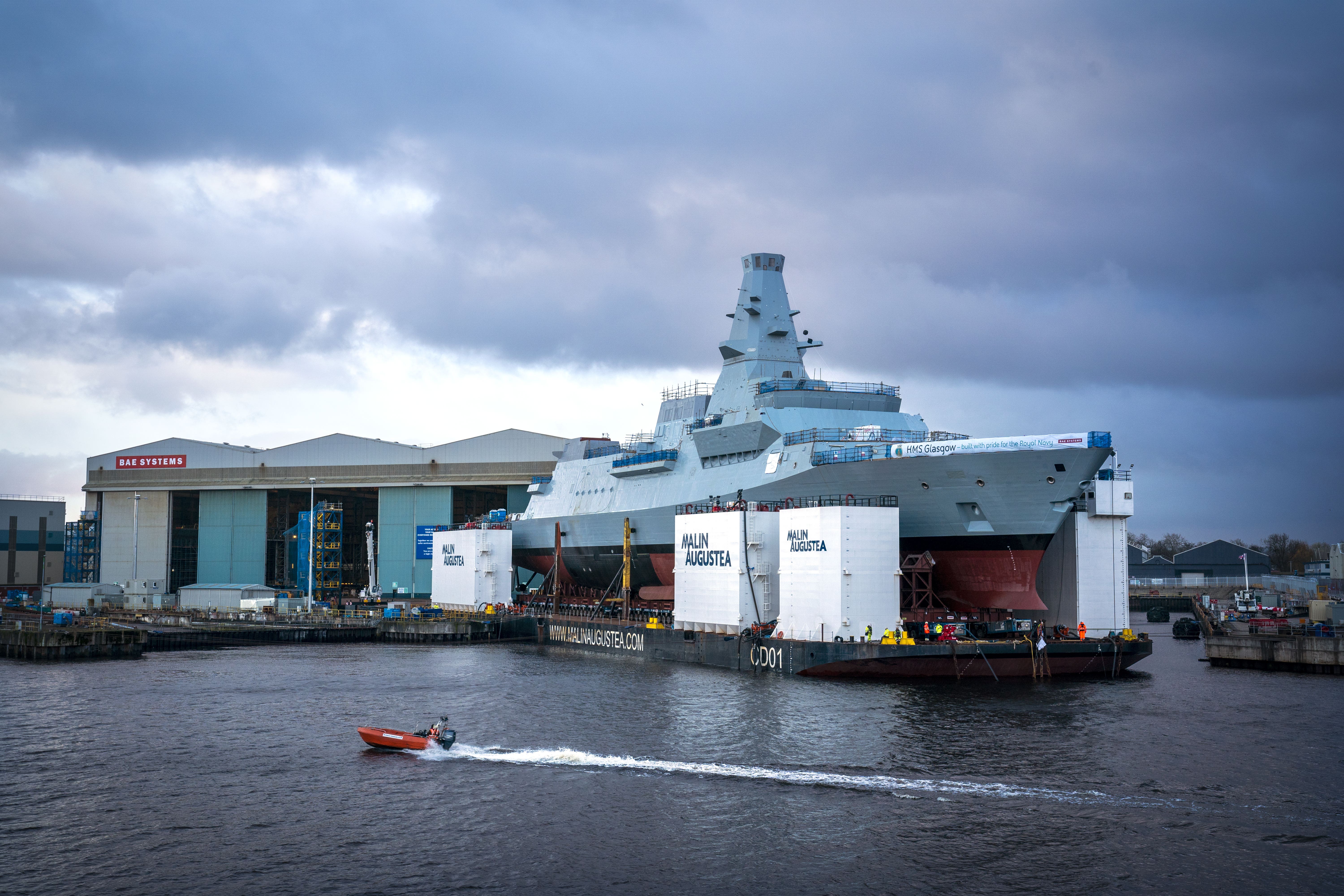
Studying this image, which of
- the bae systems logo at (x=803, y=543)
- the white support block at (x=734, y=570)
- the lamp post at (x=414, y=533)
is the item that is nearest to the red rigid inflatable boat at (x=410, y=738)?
the bae systems logo at (x=803, y=543)

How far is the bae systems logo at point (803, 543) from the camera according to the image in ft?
140

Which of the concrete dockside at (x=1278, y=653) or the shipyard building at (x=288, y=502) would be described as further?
the shipyard building at (x=288, y=502)

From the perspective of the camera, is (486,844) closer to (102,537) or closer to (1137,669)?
(1137,669)

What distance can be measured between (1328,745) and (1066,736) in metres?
6.90

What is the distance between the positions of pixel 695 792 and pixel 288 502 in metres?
85.5

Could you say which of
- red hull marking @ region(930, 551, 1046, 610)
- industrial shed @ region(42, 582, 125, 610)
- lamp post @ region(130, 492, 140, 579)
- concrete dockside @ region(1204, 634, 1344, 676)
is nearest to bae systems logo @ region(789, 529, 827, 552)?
red hull marking @ region(930, 551, 1046, 610)

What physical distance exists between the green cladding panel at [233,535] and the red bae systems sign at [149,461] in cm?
345

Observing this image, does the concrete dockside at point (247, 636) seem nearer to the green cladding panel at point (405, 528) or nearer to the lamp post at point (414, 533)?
the lamp post at point (414, 533)

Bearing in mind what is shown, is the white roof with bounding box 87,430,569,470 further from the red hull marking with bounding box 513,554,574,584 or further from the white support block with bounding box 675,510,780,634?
the white support block with bounding box 675,510,780,634

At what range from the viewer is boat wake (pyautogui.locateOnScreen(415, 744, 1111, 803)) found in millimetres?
25406

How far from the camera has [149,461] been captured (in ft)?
323

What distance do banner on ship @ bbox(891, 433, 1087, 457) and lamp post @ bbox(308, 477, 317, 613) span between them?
48630 millimetres

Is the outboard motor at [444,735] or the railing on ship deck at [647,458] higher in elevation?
the railing on ship deck at [647,458]

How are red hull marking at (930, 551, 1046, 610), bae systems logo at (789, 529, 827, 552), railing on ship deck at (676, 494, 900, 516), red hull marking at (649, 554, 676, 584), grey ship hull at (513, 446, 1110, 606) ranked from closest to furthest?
1. grey ship hull at (513, 446, 1110, 606)
2. bae systems logo at (789, 529, 827, 552)
3. railing on ship deck at (676, 494, 900, 516)
4. red hull marking at (930, 551, 1046, 610)
5. red hull marking at (649, 554, 676, 584)
